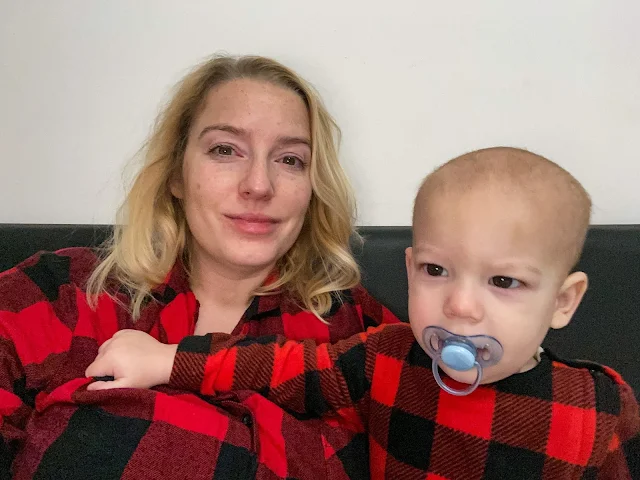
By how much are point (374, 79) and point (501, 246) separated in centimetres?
74

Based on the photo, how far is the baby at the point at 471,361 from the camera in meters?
0.61

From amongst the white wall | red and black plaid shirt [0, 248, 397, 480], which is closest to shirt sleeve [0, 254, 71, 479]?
red and black plaid shirt [0, 248, 397, 480]

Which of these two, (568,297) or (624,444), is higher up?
(568,297)

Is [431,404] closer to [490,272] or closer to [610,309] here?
[490,272]

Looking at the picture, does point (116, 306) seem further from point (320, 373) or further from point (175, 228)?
point (320, 373)

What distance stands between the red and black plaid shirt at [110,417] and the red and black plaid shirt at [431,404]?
48 millimetres

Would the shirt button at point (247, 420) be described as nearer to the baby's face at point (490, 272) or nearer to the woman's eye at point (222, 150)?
the baby's face at point (490, 272)

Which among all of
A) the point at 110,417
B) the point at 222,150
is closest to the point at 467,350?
the point at 110,417

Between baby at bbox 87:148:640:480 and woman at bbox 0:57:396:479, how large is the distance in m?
0.06

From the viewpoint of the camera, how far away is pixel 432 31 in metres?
1.16

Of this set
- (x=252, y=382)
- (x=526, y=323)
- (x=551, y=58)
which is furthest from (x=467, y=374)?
(x=551, y=58)

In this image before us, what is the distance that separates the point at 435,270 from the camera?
0.65 metres

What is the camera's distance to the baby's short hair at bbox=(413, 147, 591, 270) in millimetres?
606

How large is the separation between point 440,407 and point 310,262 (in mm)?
520
